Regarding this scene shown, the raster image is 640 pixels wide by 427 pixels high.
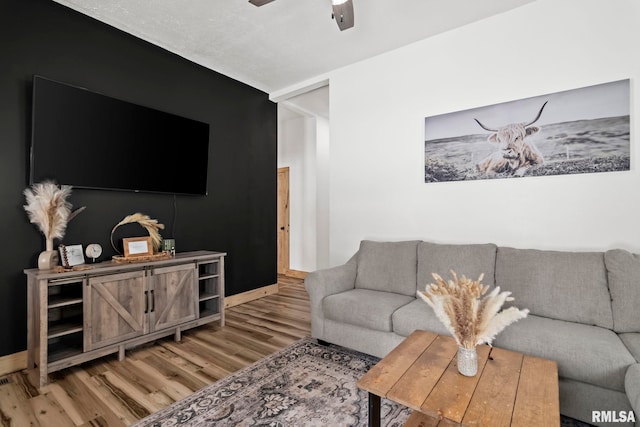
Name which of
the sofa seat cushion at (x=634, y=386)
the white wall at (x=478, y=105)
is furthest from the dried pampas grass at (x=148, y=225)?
the sofa seat cushion at (x=634, y=386)

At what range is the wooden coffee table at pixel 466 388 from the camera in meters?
1.09

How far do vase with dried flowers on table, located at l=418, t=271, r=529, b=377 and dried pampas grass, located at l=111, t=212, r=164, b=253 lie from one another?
260 cm

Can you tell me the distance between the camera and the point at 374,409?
4.39 feet

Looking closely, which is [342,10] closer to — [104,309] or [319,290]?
[319,290]

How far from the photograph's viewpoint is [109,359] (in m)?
2.47

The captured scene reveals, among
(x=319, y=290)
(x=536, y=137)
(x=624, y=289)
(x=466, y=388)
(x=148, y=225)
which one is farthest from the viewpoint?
(x=148, y=225)

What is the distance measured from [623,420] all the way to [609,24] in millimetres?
2604

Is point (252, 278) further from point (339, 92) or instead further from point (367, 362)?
point (339, 92)

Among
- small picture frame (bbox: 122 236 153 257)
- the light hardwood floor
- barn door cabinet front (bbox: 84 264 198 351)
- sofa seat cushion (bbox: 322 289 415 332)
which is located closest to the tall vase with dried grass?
barn door cabinet front (bbox: 84 264 198 351)

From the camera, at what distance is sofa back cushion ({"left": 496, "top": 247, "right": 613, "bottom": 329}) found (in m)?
1.92

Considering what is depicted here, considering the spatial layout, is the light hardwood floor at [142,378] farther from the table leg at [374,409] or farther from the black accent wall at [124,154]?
the table leg at [374,409]

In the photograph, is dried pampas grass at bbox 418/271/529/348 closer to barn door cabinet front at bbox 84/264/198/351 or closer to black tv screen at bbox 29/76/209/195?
barn door cabinet front at bbox 84/264/198/351

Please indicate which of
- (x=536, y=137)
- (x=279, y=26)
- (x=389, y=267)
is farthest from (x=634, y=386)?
(x=279, y=26)

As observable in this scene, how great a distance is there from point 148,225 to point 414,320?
2488 mm
